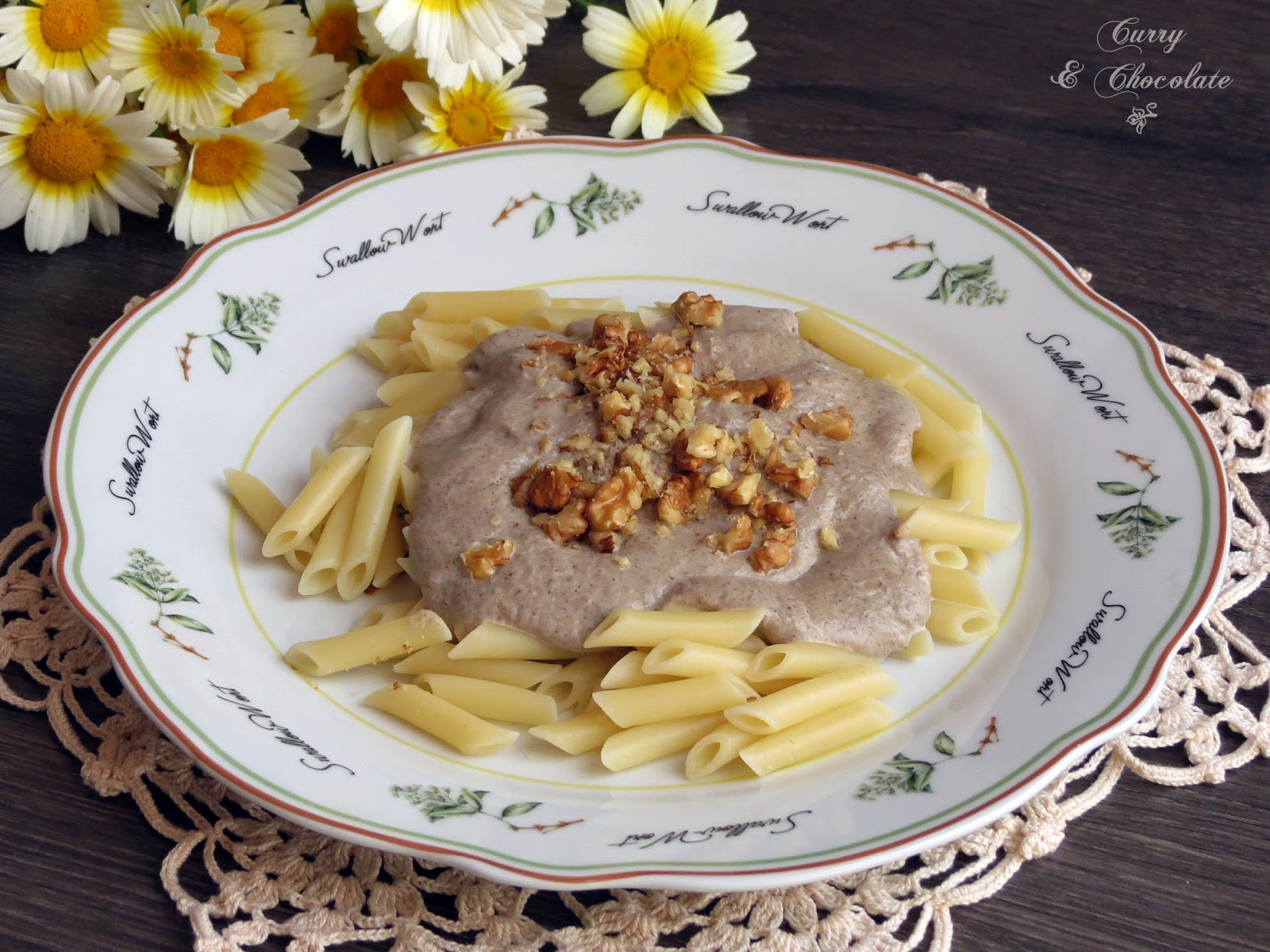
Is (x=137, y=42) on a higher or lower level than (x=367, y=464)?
higher

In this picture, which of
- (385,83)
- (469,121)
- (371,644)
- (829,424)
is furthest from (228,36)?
(829,424)

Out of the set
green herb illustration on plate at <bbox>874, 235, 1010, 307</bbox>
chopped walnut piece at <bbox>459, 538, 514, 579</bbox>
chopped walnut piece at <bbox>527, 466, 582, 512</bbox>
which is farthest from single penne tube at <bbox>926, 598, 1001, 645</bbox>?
green herb illustration on plate at <bbox>874, 235, 1010, 307</bbox>

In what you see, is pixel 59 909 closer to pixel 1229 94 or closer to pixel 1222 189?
pixel 1222 189

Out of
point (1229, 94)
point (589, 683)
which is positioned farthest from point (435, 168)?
point (1229, 94)

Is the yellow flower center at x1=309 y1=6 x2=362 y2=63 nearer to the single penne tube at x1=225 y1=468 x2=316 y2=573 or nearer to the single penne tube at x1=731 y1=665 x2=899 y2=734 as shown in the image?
the single penne tube at x1=225 y1=468 x2=316 y2=573

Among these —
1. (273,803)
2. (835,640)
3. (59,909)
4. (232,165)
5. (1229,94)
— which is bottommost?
(59,909)

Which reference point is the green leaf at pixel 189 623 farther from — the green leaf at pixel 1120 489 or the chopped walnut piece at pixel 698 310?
the green leaf at pixel 1120 489
